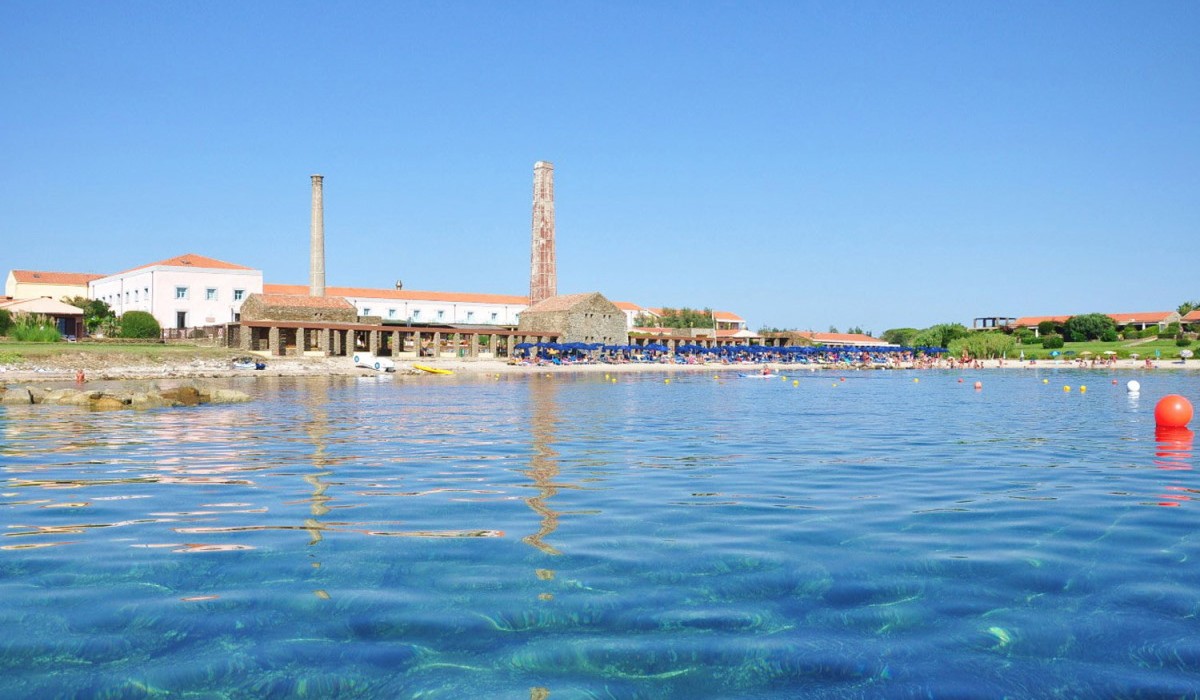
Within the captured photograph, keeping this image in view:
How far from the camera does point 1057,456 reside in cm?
1405

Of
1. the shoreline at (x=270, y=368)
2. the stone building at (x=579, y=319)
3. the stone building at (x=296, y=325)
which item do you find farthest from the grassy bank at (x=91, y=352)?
the stone building at (x=579, y=319)

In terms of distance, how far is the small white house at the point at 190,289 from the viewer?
2724 inches

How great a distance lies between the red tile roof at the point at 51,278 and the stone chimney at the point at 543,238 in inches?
1631

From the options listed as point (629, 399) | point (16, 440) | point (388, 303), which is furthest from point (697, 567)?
point (388, 303)

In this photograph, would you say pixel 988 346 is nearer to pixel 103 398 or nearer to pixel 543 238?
pixel 543 238

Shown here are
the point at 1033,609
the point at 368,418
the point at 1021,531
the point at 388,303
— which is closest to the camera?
the point at 1033,609

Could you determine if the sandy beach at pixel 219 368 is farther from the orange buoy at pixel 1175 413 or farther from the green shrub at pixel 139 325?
the orange buoy at pixel 1175 413

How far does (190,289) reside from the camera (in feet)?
231

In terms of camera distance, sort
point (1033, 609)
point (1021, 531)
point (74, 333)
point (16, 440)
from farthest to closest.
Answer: point (74, 333)
point (16, 440)
point (1021, 531)
point (1033, 609)

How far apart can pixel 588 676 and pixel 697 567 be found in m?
2.19

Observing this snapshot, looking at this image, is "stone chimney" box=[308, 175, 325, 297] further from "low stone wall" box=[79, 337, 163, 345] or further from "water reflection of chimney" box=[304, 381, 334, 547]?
"water reflection of chimney" box=[304, 381, 334, 547]

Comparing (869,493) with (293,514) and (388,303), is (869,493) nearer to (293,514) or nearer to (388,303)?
(293,514)

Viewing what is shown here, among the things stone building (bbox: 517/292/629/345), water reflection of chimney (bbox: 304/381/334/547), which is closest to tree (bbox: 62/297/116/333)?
stone building (bbox: 517/292/629/345)

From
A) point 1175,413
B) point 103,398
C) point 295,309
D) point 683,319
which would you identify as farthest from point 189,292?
point 1175,413
